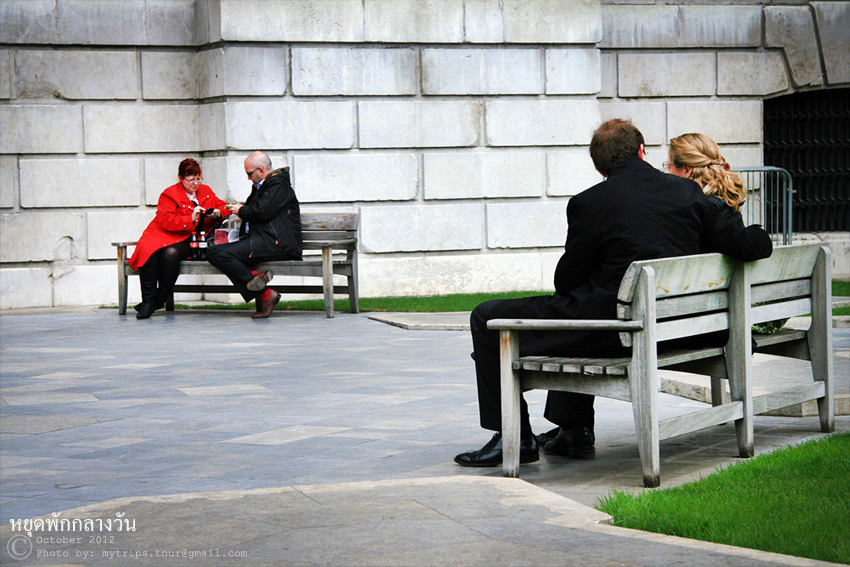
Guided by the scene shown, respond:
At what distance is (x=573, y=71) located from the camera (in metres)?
15.4

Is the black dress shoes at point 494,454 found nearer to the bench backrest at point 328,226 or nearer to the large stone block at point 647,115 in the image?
the bench backrest at point 328,226

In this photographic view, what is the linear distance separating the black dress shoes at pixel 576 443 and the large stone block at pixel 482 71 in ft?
31.3

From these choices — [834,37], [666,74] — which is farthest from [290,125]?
[834,37]

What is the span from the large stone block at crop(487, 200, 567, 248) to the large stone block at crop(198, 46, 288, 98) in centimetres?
291

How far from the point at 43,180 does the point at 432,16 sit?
473 centimetres

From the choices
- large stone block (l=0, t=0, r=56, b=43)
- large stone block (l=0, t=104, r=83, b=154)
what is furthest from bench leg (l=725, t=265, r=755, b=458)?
large stone block (l=0, t=0, r=56, b=43)

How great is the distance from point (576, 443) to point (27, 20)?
10.3 metres

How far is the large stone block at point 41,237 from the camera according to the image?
14.0 meters

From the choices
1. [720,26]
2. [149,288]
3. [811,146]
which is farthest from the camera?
[811,146]

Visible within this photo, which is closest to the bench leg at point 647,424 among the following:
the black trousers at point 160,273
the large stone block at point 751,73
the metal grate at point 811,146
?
the black trousers at point 160,273

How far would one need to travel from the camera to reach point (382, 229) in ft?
48.2

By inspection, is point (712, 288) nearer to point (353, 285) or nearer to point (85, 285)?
point (353, 285)

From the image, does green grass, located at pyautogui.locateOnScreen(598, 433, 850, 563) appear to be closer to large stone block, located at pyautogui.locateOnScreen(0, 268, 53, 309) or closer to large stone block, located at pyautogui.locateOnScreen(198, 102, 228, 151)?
large stone block, located at pyautogui.locateOnScreen(198, 102, 228, 151)

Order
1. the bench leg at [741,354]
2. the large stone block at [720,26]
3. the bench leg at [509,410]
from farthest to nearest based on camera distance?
the large stone block at [720,26] < the bench leg at [741,354] < the bench leg at [509,410]
